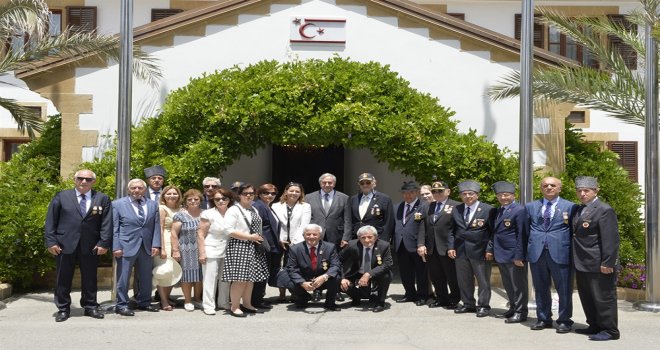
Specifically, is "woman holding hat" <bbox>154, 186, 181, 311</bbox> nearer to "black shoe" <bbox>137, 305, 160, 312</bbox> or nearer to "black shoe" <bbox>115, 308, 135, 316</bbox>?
"black shoe" <bbox>137, 305, 160, 312</bbox>

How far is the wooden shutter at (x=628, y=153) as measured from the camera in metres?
18.3

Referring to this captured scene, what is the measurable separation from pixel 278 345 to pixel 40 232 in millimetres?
4685

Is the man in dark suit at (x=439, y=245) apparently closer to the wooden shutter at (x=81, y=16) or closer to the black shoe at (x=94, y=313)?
the black shoe at (x=94, y=313)

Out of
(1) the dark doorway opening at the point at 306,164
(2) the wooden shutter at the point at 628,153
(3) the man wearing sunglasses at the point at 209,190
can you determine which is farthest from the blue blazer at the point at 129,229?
(2) the wooden shutter at the point at 628,153

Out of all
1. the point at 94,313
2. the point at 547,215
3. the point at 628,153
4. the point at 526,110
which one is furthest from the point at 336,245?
the point at 628,153

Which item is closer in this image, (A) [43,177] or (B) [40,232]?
(B) [40,232]

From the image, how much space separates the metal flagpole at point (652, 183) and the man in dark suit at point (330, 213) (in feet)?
12.5

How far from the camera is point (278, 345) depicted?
866 cm

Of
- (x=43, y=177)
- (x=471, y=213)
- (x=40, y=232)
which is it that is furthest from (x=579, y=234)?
(x=43, y=177)

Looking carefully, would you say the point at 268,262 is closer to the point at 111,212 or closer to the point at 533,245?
the point at 111,212

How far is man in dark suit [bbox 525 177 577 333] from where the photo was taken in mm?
9398

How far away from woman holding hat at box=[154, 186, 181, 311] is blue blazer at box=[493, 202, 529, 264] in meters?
3.88

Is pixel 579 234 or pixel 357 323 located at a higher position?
pixel 579 234

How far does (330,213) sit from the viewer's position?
11.6 meters
